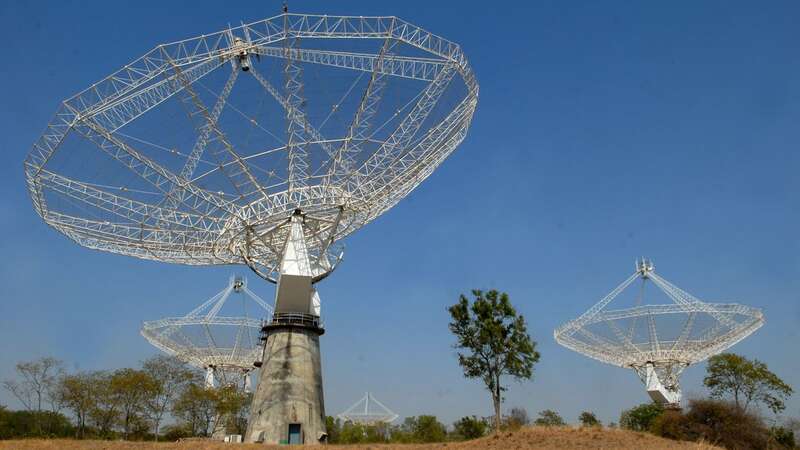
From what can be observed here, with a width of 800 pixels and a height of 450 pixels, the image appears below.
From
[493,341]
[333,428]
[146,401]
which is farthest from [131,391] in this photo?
[333,428]

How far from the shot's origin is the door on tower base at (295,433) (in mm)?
41831

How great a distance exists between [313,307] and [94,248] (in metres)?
15.0

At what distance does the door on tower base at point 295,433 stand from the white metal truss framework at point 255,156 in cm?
1167

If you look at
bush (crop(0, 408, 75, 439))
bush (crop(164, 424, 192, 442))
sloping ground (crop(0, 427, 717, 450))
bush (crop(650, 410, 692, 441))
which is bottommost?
sloping ground (crop(0, 427, 717, 450))

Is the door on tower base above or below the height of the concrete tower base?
below

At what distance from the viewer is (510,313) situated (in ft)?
128

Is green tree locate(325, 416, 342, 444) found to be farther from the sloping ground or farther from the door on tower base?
the sloping ground

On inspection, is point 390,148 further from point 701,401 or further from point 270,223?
point 701,401

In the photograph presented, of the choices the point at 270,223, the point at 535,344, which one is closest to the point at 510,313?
the point at 535,344

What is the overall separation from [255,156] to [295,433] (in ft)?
58.5

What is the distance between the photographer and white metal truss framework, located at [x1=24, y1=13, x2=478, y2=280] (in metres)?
34.5

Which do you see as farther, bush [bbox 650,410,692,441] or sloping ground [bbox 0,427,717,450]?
bush [bbox 650,410,692,441]

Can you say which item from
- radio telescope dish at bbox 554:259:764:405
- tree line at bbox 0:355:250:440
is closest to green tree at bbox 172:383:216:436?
tree line at bbox 0:355:250:440

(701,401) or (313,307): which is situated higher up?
(313,307)
